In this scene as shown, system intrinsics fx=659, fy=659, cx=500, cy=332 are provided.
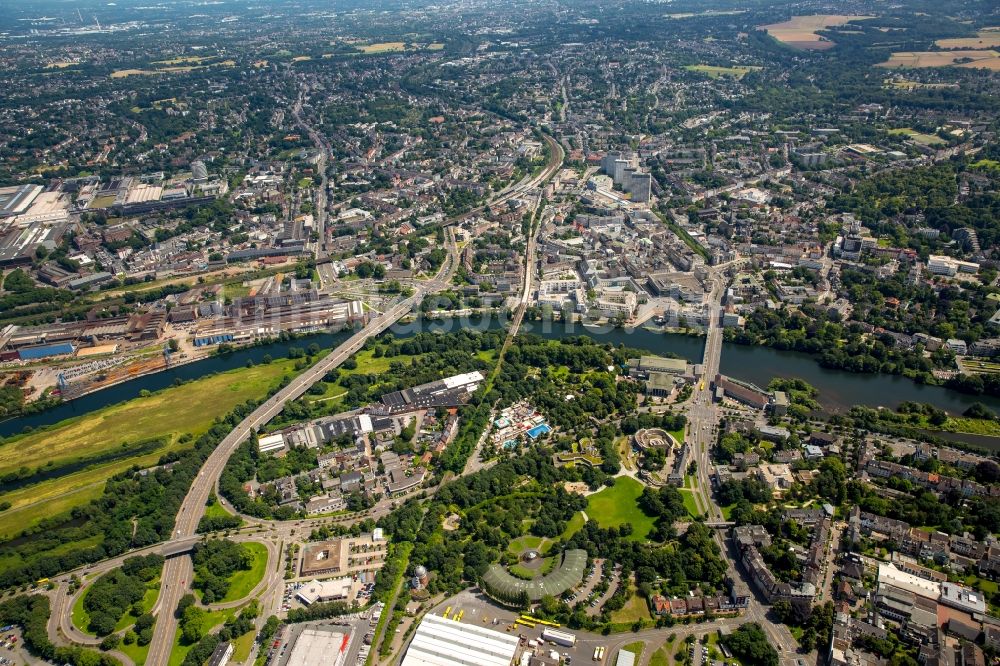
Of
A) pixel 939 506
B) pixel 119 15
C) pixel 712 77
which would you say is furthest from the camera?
pixel 119 15

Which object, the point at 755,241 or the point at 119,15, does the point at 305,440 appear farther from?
the point at 119,15

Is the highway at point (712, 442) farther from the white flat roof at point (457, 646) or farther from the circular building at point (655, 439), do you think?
the white flat roof at point (457, 646)

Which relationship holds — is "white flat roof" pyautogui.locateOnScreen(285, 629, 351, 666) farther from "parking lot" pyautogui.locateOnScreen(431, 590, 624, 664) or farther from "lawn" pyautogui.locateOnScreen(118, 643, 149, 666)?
"lawn" pyautogui.locateOnScreen(118, 643, 149, 666)

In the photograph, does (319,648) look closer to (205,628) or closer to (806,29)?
(205,628)

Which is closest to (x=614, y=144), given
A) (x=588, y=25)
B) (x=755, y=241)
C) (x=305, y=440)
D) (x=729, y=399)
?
(x=755, y=241)

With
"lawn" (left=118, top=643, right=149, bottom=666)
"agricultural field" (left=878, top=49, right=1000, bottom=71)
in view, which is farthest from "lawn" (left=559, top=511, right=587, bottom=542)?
"agricultural field" (left=878, top=49, right=1000, bottom=71)

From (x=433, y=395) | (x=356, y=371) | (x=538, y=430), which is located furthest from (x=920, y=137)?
(x=356, y=371)

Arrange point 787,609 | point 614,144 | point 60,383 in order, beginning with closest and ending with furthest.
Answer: point 787,609 → point 60,383 → point 614,144
